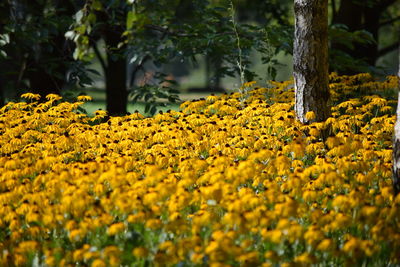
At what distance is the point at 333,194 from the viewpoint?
4754mm

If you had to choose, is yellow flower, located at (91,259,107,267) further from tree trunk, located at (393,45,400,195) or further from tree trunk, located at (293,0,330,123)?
tree trunk, located at (293,0,330,123)

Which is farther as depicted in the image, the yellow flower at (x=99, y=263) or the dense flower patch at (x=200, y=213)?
the dense flower patch at (x=200, y=213)

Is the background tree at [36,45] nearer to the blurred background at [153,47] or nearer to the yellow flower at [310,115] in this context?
the blurred background at [153,47]

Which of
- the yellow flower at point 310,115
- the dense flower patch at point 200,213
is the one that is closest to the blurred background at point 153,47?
the yellow flower at point 310,115

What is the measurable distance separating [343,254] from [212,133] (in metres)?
2.83

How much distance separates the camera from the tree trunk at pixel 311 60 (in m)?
6.21

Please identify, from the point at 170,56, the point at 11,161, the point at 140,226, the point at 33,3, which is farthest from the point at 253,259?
the point at 33,3

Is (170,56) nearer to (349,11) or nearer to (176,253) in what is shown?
(349,11)

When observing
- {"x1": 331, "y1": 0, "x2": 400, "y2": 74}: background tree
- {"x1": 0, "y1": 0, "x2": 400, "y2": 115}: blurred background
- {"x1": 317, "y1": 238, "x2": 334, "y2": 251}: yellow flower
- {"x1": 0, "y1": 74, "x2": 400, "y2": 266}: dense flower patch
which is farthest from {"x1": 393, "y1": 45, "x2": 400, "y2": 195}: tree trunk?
{"x1": 331, "y1": 0, "x2": 400, "y2": 74}: background tree

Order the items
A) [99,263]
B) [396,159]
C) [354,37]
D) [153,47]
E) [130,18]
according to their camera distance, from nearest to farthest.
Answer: [99,263], [130,18], [396,159], [354,37], [153,47]

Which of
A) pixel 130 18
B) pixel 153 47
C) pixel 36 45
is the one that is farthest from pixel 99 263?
pixel 153 47

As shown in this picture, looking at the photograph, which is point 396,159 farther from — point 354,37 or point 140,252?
point 354,37

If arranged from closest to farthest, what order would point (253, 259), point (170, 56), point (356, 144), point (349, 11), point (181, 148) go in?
point (253, 259) → point (356, 144) → point (181, 148) → point (170, 56) → point (349, 11)

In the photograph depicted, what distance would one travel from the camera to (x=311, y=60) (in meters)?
6.27
